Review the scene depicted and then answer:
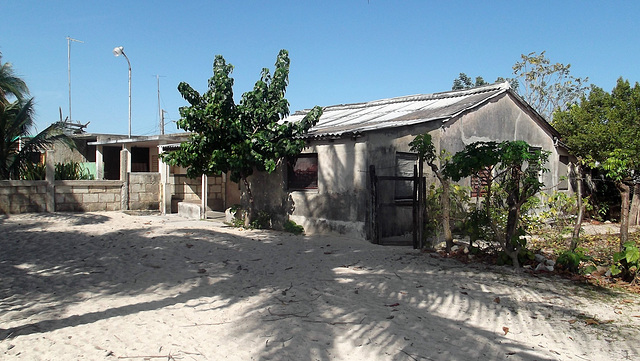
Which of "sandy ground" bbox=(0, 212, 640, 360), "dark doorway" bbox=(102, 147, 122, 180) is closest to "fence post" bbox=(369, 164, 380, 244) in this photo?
"sandy ground" bbox=(0, 212, 640, 360)

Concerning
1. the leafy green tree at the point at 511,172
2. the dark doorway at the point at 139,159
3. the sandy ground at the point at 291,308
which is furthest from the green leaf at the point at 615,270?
the dark doorway at the point at 139,159

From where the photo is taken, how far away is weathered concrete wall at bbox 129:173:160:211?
48.4 feet

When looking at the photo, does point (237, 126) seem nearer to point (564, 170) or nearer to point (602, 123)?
point (564, 170)

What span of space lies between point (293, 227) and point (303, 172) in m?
1.44

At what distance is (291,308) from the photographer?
515 centimetres

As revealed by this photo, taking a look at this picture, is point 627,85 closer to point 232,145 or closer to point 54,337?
point 232,145

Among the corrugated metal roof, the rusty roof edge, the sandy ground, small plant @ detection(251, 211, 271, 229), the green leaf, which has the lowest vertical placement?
the sandy ground

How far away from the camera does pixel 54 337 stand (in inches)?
169

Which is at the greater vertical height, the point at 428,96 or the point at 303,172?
the point at 428,96

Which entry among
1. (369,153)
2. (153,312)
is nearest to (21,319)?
(153,312)

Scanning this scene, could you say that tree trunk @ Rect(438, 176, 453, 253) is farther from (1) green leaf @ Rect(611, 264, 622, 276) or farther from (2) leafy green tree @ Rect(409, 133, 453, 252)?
(1) green leaf @ Rect(611, 264, 622, 276)

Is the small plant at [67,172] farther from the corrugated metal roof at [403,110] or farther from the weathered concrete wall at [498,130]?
the weathered concrete wall at [498,130]

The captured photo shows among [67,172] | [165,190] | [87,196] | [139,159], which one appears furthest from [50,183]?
[139,159]

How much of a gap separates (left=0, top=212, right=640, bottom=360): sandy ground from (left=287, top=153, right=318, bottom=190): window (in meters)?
2.82
